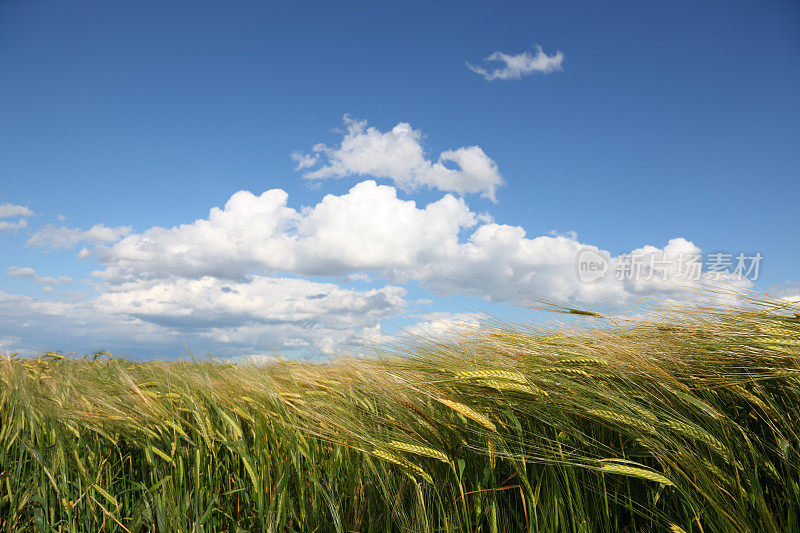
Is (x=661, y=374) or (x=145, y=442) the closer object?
(x=661, y=374)

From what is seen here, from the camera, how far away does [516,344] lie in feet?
5.90

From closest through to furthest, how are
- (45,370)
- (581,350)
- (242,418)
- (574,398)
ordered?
(574,398)
(581,350)
(242,418)
(45,370)

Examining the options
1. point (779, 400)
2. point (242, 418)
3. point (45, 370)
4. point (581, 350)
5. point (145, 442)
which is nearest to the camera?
point (779, 400)

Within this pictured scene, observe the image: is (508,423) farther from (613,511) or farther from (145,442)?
(145,442)

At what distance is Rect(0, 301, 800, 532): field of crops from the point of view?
1215mm

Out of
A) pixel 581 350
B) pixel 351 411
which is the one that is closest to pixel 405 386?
pixel 351 411

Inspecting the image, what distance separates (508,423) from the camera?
1.50 m

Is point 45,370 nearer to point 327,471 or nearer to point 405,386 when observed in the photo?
point 327,471

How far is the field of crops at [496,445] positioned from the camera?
121cm

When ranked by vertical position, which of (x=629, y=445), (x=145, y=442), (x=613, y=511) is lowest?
(x=145, y=442)

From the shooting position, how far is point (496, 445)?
135 centimetres

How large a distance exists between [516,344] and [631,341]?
1.42 ft

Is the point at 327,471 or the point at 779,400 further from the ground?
→ the point at 779,400

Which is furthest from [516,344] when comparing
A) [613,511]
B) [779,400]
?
[779,400]
